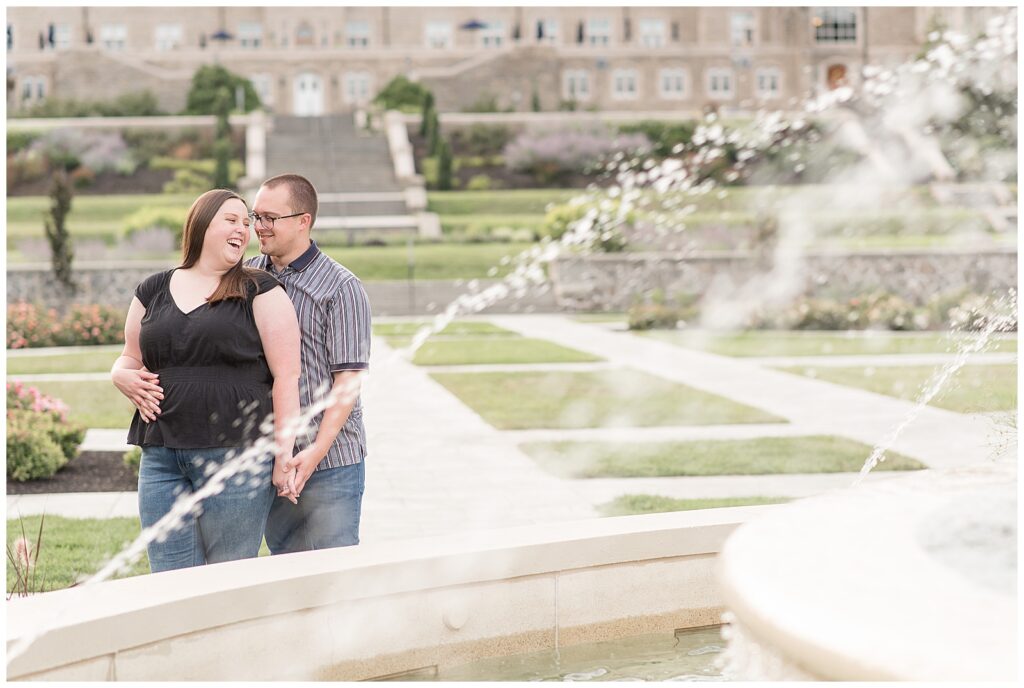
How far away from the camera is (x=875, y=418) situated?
1073cm

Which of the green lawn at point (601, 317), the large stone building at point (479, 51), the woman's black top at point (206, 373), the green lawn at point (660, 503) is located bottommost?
the green lawn at point (601, 317)

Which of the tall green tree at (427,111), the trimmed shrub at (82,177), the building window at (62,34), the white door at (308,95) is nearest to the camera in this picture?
the trimmed shrub at (82,177)

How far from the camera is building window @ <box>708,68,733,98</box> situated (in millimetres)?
55375

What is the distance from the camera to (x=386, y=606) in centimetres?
328

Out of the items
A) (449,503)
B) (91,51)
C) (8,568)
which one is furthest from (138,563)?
(91,51)

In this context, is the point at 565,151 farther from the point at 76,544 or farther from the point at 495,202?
the point at 76,544

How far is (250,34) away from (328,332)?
186 feet

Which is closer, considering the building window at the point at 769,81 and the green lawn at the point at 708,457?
the green lawn at the point at 708,457

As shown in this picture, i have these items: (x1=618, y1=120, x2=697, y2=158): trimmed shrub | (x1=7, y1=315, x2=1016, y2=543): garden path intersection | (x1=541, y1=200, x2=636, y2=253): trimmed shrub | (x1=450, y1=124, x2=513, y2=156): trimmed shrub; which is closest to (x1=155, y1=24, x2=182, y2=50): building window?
(x1=450, y1=124, x2=513, y2=156): trimmed shrub

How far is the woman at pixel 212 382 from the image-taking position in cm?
339

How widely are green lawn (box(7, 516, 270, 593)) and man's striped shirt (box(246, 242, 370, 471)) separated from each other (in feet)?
6.35

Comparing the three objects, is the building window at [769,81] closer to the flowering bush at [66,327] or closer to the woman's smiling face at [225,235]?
the flowering bush at [66,327]

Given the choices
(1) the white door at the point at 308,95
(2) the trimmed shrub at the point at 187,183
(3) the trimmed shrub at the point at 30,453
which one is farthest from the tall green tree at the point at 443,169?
(3) the trimmed shrub at the point at 30,453

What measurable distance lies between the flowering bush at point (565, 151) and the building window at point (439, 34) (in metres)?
19.1
